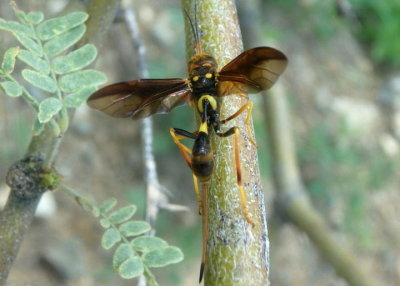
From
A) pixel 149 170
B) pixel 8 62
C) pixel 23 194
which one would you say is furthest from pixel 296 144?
pixel 8 62

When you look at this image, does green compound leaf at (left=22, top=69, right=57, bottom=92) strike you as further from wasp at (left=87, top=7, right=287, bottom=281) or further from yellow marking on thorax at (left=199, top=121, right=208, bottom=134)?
yellow marking on thorax at (left=199, top=121, right=208, bottom=134)

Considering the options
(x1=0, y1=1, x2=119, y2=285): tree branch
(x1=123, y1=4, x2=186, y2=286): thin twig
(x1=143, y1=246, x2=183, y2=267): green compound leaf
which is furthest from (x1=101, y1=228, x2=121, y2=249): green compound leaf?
(x1=123, y1=4, x2=186, y2=286): thin twig

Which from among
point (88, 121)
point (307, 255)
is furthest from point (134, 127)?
point (307, 255)

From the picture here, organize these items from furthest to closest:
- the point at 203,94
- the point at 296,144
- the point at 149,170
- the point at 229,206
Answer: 1. the point at 296,144
2. the point at 149,170
3. the point at 203,94
4. the point at 229,206

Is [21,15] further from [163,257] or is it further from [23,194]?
[163,257]

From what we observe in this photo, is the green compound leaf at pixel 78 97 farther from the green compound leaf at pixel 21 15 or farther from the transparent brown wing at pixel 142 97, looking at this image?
the green compound leaf at pixel 21 15

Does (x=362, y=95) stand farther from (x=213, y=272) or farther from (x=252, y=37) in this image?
(x=213, y=272)

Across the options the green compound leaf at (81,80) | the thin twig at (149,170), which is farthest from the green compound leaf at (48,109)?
the thin twig at (149,170)
